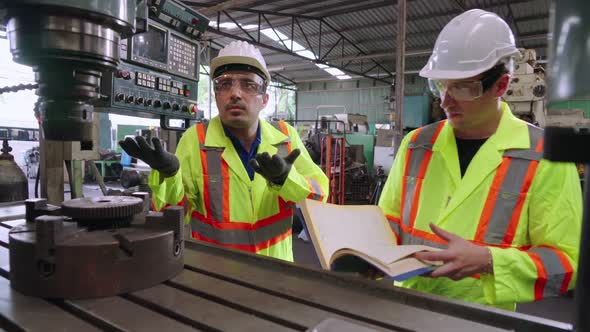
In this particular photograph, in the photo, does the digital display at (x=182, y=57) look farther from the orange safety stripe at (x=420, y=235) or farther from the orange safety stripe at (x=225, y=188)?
the orange safety stripe at (x=420, y=235)

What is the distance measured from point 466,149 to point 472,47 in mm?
306

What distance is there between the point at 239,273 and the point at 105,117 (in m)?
8.24

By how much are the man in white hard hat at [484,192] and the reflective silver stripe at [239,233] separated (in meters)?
0.47

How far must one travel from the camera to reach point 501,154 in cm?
108

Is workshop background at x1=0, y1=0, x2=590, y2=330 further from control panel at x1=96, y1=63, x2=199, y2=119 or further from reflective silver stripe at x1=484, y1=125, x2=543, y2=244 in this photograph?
reflective silver stripe at x1=484, y1=125, x2=543, y2=244

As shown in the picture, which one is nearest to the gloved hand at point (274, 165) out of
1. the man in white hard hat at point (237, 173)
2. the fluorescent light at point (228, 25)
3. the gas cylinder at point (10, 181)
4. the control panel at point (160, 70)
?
the man in white hard hat at point (237, 173)

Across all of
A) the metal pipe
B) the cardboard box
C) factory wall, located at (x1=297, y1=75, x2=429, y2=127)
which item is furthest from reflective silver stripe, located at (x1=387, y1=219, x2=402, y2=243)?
factory wall, located at (x1=297, y1=75, x2=429, y2=127)

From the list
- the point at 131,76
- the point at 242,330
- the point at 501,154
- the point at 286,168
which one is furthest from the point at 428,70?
the point at 131,76

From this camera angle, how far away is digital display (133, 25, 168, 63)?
175 cm

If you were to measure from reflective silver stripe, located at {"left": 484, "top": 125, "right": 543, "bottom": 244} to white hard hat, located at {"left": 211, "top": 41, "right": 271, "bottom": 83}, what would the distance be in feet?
3.17

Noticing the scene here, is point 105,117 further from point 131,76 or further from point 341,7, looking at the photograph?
point 131,76

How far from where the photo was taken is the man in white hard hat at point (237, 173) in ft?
4.73

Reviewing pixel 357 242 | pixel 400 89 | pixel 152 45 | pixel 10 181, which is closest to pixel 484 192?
pixel 357 242

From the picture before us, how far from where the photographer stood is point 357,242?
983mm
